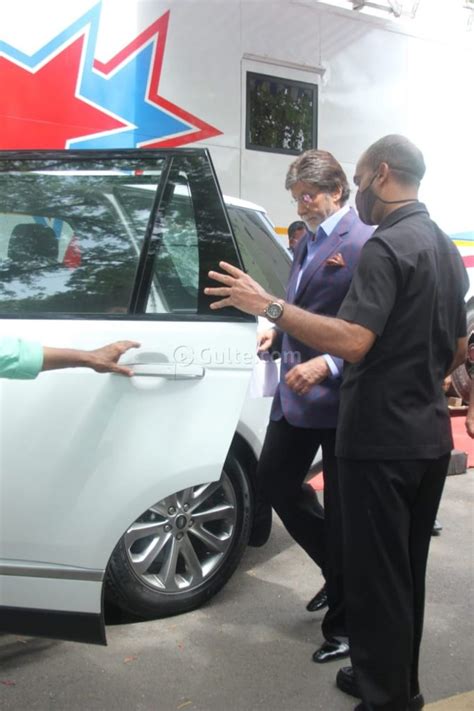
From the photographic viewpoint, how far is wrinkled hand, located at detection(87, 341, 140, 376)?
2.26m

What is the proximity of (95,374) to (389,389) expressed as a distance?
0.90 metres

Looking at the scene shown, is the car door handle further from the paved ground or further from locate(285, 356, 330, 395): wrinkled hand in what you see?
the paved ground

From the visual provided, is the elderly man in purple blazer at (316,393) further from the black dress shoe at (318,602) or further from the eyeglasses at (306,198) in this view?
the black dress shoe at (318,602)

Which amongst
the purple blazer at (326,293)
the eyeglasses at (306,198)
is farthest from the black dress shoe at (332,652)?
the eyeglasses at (306,198)

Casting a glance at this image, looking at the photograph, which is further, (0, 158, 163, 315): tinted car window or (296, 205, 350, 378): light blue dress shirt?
(296, 205, 350, 378): light blue dress shirt

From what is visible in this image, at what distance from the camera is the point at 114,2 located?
5406mm

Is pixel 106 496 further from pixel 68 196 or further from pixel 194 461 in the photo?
pixel 68 196

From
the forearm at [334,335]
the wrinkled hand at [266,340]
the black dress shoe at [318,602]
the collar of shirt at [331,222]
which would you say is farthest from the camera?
the black dress shoe at [318,602]

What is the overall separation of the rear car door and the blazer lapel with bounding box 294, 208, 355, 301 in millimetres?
308

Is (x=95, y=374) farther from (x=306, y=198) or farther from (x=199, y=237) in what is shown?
(x=306, y=198)

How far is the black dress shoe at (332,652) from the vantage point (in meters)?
2.84

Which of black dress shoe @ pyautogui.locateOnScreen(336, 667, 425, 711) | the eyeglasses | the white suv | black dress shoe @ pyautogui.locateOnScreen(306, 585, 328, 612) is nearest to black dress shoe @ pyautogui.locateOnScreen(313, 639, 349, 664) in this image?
black dress shoe @ pyautogui.locateOnScreen(336, 667, 425, 711)

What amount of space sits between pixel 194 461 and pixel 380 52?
5.59 m

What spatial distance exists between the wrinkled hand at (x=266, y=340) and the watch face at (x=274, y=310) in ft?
3.02
